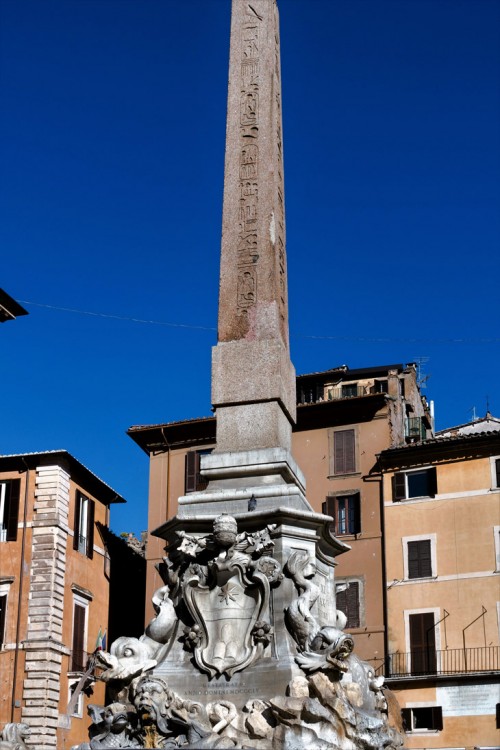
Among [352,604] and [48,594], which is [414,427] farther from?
[48,594]

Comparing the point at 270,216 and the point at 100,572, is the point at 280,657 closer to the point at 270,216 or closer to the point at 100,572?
the point at 270,216

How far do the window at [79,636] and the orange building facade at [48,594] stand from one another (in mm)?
26

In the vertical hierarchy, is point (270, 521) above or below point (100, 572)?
below

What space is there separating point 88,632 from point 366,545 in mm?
7756

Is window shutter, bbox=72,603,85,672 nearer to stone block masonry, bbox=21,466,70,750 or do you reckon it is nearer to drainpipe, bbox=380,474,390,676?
stone block masonry, bbox=21,466,70,750

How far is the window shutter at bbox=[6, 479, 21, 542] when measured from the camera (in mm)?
29375

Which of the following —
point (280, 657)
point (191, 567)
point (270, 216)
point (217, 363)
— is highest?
point (270, 216)

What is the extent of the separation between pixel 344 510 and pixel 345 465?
1.21 meters

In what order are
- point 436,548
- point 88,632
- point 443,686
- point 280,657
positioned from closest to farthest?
1. point 280,657
2. point 443,686
3. point 436,548
4. point 88,632

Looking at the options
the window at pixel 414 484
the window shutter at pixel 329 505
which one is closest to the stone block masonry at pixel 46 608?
the window shutter at pixel 329 505

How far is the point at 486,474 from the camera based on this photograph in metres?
28.2

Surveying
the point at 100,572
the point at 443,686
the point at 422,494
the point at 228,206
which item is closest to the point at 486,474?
the point at 422,494

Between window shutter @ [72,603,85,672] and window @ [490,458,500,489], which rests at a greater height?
window @ [490,458,500,489]

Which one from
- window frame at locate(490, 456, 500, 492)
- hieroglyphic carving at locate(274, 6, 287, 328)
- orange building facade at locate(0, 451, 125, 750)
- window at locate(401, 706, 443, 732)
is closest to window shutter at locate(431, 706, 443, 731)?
window at locate(401, 706, 443, 732)
